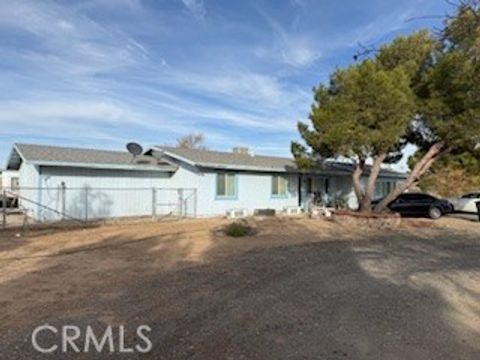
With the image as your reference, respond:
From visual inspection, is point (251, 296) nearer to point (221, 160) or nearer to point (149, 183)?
point (149, 183)

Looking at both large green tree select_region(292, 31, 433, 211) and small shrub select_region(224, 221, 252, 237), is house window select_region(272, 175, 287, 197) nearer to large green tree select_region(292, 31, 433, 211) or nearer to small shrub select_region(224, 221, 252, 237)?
large green tree select_region(292, 31, 433, 211)

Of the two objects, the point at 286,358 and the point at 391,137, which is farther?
the point at 391,137

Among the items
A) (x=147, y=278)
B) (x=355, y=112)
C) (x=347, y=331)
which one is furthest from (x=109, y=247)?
(x=355, y=112)

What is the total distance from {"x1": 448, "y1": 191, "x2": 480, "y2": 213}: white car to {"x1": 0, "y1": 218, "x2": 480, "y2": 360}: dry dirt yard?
53.9 ft

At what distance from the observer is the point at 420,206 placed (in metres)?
26.1

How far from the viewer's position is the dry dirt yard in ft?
17.7

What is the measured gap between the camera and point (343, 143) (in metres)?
20.6

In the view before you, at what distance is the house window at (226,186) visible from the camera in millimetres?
24391

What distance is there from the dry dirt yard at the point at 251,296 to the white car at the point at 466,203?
1642 cm

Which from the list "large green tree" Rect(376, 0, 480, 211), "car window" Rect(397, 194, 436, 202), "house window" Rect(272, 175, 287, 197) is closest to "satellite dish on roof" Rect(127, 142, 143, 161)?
"house window" Rect(272, 175, 287, 197)

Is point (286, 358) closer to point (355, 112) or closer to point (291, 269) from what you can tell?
point (291, 269)

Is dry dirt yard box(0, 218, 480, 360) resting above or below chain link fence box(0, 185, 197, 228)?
below

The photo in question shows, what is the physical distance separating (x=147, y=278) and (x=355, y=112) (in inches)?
539

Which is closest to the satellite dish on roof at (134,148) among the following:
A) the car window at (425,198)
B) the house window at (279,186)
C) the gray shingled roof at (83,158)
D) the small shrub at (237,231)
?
the gray shingled roof at (83,158)
